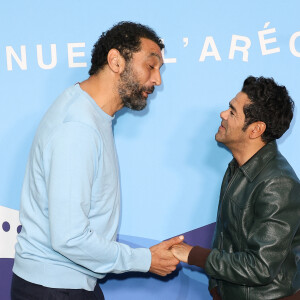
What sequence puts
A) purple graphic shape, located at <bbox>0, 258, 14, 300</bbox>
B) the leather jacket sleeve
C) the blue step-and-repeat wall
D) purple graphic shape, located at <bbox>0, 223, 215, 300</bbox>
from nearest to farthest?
the leather jacket sleeve
the blue step-and-repeat wall
purple graphic shape, located at <bbox>0, 223, 215, 300</bbox>
purple graphic shape, located at <bbox>0, 258, 14, 300</bbox>

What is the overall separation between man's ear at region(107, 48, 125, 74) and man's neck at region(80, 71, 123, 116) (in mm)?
32

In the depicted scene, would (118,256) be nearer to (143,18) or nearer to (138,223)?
(138,223)

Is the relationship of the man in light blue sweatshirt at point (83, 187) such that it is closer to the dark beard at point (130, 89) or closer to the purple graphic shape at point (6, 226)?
the dark beard at point (130, 89)

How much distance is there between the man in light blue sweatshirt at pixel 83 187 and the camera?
1.36 m

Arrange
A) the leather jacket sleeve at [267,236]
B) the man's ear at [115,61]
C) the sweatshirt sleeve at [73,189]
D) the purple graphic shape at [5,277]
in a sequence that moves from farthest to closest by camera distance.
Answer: the purple graphic shape at [5,277] < the man's ear at [115,61] < the leather jacket sleeve at [267,236] < the sweatshirt sleeve at [73,189]

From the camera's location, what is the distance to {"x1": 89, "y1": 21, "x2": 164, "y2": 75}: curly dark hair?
160 cm

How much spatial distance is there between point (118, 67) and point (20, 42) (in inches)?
25.7

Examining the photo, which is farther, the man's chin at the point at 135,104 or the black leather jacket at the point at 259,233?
the man's chin at the point at 135,104

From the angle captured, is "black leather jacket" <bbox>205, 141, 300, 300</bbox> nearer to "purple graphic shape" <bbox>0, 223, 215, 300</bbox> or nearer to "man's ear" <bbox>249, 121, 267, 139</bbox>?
"man's ear" <bbox>249, 121, 267, 139</bbox>

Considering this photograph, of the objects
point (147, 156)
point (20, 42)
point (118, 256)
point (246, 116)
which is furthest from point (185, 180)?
point (20, 42)

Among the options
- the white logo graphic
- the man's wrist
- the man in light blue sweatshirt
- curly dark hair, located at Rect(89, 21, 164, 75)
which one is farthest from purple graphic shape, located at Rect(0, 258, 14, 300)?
curly dark hair, located at Rect(89, 21, 164, 75)

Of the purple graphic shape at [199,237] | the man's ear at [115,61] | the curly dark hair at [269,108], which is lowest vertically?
the purple graphic shape at [199,237]

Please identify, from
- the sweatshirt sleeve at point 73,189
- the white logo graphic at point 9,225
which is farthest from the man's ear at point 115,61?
the white logo graphic at point 9,225

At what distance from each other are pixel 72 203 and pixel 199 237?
0.83 metres
